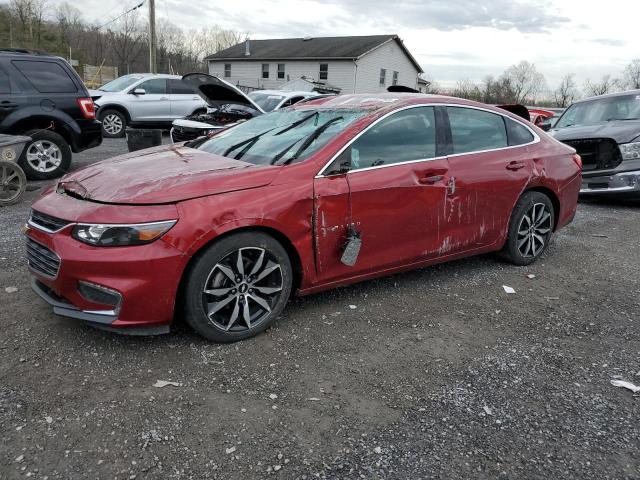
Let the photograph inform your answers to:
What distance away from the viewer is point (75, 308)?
119 inches

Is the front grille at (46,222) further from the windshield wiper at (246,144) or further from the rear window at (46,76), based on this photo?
the rear window at (46,76)

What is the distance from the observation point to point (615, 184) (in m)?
7.96

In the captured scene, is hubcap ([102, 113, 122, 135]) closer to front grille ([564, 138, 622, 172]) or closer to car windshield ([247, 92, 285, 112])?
car windshield ([247, 92, 285, 112])

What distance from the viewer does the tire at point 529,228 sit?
4754 millimetres

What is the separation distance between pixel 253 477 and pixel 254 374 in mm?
807

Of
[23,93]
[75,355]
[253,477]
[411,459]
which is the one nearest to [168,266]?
[75,355]

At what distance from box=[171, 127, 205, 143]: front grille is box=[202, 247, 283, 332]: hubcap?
266 inches

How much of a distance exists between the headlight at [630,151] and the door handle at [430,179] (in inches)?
214

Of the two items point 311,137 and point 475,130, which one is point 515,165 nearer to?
point 475,130

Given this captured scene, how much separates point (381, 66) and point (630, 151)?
33961mm

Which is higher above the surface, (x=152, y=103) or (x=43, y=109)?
(x=152, y=103)

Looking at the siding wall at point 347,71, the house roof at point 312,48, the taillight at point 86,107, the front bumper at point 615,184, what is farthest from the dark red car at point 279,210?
the house roof at point 312,48

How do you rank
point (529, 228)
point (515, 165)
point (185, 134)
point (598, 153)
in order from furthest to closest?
1. point (185, 134)
2. point (598, 153)
3. point (529, 228)
4. point (515, 165)

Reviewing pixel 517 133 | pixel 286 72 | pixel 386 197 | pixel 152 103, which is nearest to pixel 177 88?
pixel 152 103
